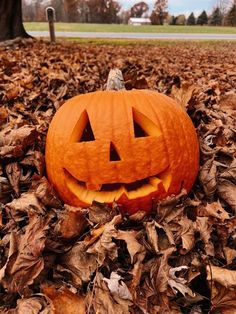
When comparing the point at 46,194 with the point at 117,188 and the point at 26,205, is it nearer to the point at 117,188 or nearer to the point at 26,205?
the point at 26,205

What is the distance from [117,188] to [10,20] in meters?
15.1

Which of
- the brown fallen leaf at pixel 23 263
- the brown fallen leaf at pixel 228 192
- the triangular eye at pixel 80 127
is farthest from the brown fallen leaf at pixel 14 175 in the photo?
the brown fallen leaf at pixel 228 192

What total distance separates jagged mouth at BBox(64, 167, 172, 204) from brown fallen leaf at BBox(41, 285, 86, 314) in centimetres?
62

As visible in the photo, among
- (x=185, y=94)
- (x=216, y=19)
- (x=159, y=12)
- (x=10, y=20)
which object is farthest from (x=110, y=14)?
(x=185, y=94)

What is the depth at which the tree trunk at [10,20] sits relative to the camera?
15.9 metres

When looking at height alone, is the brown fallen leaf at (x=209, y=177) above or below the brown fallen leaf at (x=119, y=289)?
above

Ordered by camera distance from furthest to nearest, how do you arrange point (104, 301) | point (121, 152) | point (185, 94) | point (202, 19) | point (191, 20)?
point (191, 20), point (202, 19), point (185, 94), point (121, 152), point (104, 301)

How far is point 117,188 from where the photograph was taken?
8.54 feet

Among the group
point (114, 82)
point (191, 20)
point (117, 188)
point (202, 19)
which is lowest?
point (191, 20)

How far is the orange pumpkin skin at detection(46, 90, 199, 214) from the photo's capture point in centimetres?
248

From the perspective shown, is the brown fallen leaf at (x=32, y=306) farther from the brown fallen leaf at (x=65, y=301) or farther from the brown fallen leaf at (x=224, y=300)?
the brown fallen leaf at (x=224, y=300)

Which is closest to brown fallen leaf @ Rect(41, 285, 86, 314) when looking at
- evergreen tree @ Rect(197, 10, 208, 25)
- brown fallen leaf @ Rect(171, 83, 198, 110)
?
brown fallen leaf @ Rect(171, 83, 198, 110)

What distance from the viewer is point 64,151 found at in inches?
100

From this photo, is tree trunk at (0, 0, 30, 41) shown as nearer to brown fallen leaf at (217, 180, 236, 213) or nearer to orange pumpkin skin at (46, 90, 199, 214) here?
orange pumpkin skin at (46, 90, 199, 214)
